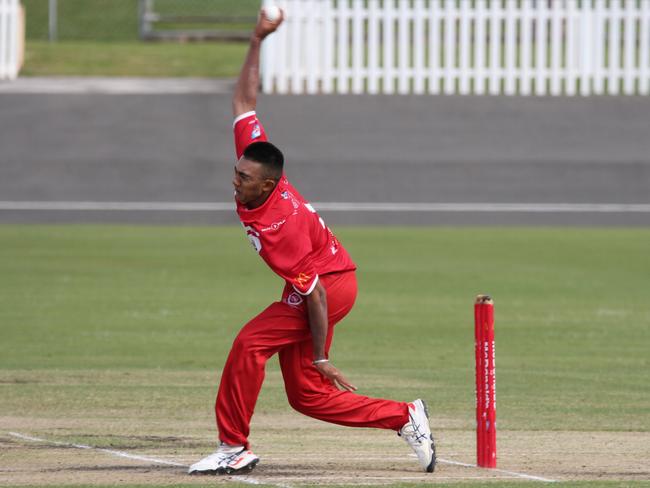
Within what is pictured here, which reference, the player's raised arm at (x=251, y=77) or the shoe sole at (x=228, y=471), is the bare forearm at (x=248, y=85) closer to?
the player's raised arm at (x=251, y=77)

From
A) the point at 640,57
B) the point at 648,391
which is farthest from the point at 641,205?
the point at 648,391

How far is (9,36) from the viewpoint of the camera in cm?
2734

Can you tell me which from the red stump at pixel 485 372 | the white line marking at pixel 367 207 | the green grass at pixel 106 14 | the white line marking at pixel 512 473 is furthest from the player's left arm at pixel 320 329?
the green grass at pixel 106 14

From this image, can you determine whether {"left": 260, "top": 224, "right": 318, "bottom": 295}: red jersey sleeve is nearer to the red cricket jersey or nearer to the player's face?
the red cricket jersey

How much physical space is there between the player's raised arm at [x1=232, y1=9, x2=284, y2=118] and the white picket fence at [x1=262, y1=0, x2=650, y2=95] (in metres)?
16.6

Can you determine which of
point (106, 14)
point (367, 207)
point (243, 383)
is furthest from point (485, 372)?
point (106, 14)

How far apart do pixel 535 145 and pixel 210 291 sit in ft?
32.6

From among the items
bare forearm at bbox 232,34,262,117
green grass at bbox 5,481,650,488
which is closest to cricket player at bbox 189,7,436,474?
bare forearm at bbox 232,34,262,117

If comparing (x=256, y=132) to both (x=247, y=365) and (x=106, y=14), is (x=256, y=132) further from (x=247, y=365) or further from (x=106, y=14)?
(x=106, y=14)

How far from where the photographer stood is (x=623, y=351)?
12.9 m

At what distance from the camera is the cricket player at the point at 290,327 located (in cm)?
773

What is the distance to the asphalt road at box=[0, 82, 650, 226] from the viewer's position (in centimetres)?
2281

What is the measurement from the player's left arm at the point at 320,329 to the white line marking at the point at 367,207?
14.7m

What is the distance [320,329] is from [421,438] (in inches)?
35.2
